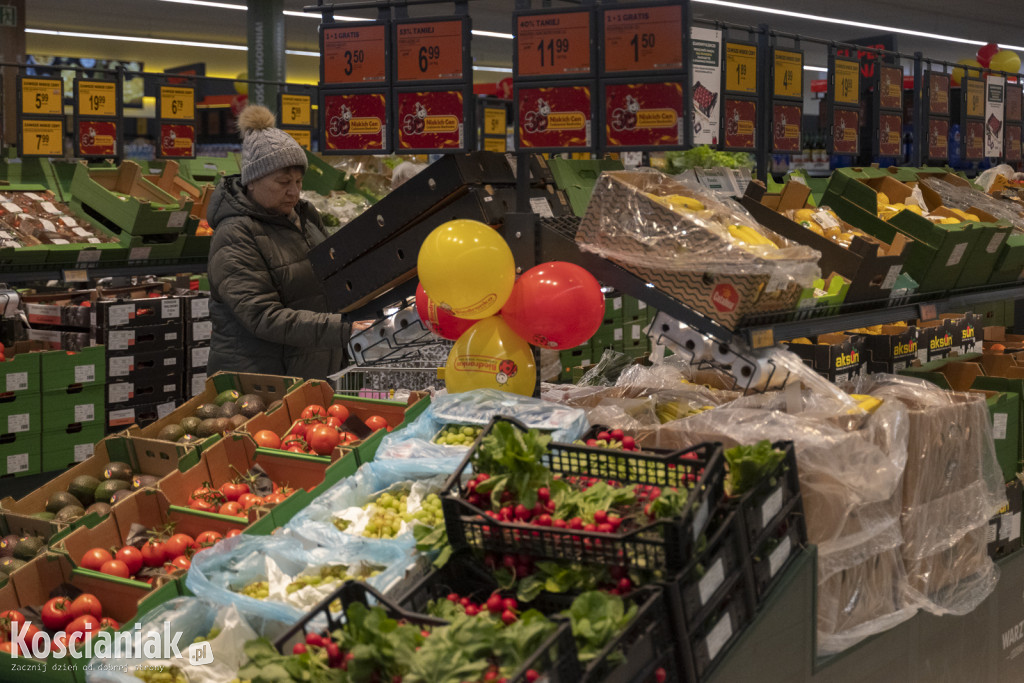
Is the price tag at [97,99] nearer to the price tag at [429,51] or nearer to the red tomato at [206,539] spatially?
the price tag at [429,51]

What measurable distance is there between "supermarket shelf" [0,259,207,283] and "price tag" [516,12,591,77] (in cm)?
433

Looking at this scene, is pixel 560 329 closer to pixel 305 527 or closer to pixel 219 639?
pixel 305 527

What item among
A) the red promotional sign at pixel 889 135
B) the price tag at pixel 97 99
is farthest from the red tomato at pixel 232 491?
the price tag at pixel 97 99

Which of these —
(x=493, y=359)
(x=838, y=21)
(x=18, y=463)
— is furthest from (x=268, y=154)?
(x=838, y=21)

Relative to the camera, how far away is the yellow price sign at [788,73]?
17.9 feet

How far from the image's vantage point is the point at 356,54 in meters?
3.75

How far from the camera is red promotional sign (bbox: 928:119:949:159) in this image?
6363 millimetres

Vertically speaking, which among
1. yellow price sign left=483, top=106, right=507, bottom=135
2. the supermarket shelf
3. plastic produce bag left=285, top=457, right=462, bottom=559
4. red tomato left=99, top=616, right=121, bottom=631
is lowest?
red tomato left=99, top=616, right=121, bottom=631

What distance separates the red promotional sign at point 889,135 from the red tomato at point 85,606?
16.5 feet

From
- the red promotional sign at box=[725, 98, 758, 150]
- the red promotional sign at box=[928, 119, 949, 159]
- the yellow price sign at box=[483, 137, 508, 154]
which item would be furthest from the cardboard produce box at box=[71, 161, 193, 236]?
the red promotional sign at box=[928, 119, 949, 159]

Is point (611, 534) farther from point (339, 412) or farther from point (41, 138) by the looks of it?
point (41, 138)

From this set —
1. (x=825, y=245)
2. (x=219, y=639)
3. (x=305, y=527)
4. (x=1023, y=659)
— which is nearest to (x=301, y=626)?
(x=219, y=639)

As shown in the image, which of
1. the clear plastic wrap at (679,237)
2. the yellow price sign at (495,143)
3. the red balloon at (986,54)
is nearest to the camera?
the clear plastic wrap at (679,237)

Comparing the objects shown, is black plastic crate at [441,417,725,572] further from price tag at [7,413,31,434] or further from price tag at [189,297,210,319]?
price tag at [189,297,210,319]
